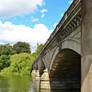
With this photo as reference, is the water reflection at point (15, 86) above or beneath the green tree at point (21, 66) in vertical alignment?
beneath

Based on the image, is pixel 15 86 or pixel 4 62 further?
pixel 4 62

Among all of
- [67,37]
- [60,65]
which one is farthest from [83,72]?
[60,65]

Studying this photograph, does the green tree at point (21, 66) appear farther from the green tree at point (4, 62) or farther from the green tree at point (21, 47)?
the green tree at point (21, 47)

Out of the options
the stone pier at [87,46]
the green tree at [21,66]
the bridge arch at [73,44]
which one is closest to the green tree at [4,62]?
the green tree at [21,66]

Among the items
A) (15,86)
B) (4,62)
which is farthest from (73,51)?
(4,62)

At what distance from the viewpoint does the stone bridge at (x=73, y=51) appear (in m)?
6.25

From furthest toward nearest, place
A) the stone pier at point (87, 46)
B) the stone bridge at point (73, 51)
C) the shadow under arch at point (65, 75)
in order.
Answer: the shadow under arch at point (65, 75)
the stone bridge at point (73, 51)
the stone pier at point (87, 46)

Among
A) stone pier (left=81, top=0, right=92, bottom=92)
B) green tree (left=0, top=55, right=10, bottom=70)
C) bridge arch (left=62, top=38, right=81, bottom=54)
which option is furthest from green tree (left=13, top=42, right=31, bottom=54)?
stone pier (left=81, top=0, right=92, bottom=92)

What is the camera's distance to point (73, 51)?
48.1 feet

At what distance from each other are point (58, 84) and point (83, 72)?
15240mm

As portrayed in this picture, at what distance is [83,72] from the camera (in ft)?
21.3

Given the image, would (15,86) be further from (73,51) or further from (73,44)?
(73,44)

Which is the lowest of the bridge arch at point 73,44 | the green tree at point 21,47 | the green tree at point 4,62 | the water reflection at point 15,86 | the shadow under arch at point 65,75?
the water reflection at point 15,86

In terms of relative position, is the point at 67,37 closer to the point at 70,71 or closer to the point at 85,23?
the point at 85,23
